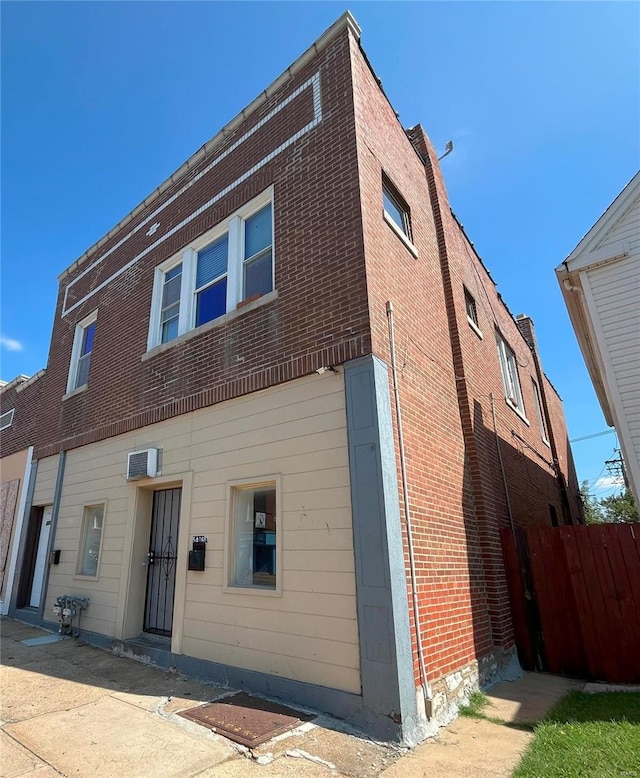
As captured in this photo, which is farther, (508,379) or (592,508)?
(592,508)

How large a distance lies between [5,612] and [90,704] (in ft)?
23.8

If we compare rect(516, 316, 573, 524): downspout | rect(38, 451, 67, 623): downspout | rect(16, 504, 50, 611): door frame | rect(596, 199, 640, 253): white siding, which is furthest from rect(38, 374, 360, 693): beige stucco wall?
rect(516, 316, 573, 524): downspout

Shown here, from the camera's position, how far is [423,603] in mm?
4645

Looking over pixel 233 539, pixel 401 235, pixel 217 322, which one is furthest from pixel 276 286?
pixel 233 539

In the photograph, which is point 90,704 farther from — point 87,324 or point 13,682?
point 87,324

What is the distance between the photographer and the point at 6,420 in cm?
1385

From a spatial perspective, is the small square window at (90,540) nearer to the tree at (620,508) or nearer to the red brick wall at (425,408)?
the red brick wall at (425,408)

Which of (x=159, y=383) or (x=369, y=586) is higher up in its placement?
(x=159, y=383)

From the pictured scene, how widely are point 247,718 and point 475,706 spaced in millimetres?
2440

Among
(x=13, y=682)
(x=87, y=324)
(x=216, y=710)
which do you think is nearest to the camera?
(x=216, y=710)

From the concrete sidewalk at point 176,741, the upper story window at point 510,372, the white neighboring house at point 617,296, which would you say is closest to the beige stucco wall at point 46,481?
the concrete sidewalk at point 176,741

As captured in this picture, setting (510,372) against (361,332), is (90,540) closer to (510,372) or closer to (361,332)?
(361,332)

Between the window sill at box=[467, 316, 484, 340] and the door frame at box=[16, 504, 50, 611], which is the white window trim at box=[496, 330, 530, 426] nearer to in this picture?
the window sill at box=[467, 316, 484, 340]

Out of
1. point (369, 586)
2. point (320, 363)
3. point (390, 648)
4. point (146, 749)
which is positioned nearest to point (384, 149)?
point (320, 363)
